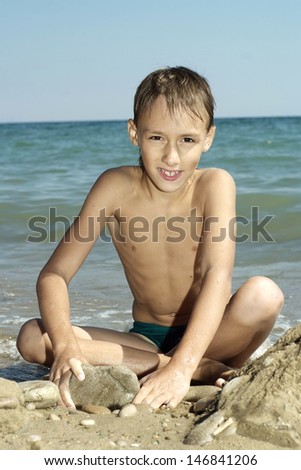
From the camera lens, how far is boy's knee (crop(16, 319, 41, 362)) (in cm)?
331

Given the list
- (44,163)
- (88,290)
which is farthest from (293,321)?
(44,163)

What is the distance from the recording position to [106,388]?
2844mm

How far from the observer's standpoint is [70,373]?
2887mm

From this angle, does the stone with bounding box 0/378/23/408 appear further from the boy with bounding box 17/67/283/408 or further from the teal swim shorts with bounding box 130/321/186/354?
the teal swim shorts with bounding box 130/321/186/354

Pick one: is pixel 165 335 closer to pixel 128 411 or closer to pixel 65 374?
pixel 65 374

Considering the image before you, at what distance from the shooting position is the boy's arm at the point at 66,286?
293 cm

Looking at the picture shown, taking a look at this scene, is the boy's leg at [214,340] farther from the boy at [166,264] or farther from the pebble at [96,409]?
the pebble at [96,409]

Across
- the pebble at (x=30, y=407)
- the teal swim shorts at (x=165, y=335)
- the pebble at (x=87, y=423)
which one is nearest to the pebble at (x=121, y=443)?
the pebble at (x=87, y=423)

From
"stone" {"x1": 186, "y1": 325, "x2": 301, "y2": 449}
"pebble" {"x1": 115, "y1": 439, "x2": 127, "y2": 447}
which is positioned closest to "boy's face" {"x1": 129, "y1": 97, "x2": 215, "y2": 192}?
"stone" {"x1": 186, "y1": 325, "x2": 301, "y2": 449}

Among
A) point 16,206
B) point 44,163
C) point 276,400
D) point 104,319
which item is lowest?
point 44,163

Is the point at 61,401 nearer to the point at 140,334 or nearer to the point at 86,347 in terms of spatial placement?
the point at 86,347

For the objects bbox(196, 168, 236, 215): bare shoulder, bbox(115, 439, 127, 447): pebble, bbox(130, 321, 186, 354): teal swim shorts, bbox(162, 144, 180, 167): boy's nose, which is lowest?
bbox(130, 321, 186, 354): teal swim shorts

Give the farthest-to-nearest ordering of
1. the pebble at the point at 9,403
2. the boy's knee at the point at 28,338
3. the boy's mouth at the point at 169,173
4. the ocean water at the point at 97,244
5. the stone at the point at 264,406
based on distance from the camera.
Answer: the ocean water at the point at 97,244
the boy's knee at the point at 28,338
the boy's mouth at the point at 169,173
the pebble at the point at 9,403
the stone at the point at 264,406

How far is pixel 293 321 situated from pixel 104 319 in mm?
1071
